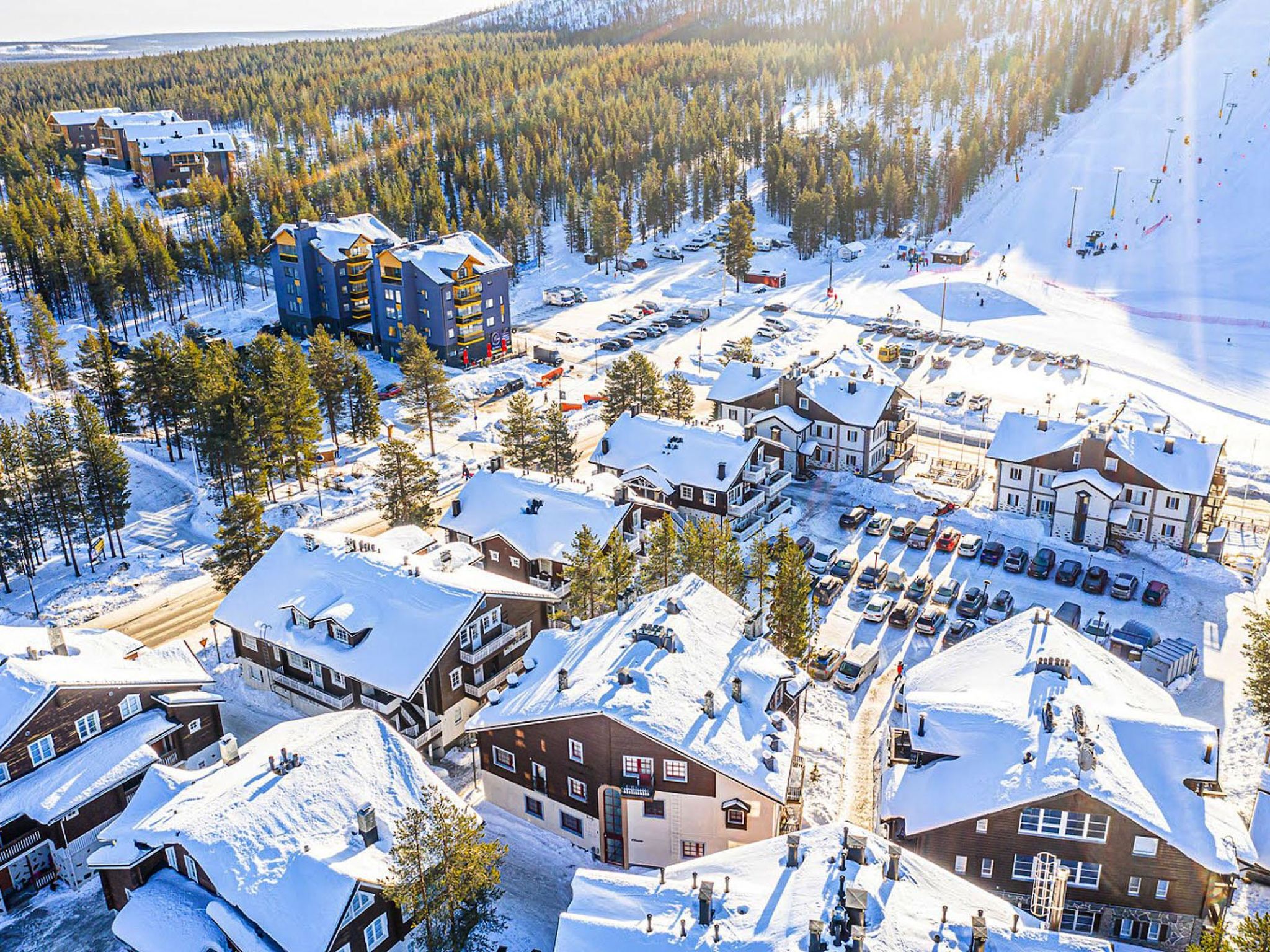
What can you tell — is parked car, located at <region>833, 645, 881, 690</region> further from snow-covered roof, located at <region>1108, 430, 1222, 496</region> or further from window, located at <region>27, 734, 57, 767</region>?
window, located at <region>27, 734, 57, 767</region>

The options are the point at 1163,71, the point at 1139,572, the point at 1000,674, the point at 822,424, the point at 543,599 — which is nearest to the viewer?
the point at 1000,674

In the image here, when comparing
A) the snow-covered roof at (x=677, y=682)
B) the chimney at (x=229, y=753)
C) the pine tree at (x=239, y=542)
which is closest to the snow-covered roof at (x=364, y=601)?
the pine tree at (x=239, y=542)

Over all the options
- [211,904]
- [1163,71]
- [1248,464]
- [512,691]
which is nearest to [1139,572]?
[1248,464]

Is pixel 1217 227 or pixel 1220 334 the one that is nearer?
pixel 1220 334

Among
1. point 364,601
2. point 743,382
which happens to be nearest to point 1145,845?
point 364,601

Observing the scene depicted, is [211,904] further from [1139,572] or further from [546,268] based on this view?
[546,268]

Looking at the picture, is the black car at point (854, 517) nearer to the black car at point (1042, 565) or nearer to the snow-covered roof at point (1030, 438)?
the snow-covered roof at point (1030, 438)

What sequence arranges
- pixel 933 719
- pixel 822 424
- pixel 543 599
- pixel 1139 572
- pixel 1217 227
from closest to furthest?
pixel 933 719, pixel 543 599, pixel 1139 572, pixel 822 424, pixel 1217 227
